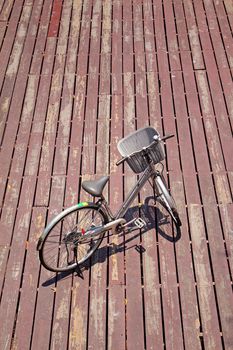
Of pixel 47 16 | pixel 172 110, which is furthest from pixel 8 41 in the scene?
pixel 172 110

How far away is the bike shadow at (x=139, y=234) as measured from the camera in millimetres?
3721

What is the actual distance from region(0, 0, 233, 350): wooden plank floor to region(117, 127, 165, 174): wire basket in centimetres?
91

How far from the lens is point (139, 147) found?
3436 mm

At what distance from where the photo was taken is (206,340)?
3.25m

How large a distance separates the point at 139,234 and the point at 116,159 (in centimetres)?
109

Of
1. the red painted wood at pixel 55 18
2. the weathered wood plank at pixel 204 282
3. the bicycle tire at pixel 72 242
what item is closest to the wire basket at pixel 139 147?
the bicycle tire at pixel 72 242

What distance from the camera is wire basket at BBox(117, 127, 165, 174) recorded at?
3.31 metres

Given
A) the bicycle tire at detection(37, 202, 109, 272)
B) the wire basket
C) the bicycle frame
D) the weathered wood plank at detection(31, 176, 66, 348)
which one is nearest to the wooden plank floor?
the weathered wood plank at detection(31, 176, 66, 348)

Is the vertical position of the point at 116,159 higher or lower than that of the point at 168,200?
higher

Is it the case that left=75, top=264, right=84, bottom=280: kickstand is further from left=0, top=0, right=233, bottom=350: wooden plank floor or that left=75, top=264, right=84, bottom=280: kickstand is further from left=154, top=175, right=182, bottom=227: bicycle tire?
left=154, top=175, right=182, bottom=227: bicycle tire

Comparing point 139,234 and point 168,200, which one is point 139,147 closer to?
point 168,200

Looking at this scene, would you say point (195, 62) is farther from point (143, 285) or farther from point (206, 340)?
point (206, 340)

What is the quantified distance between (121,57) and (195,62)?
1.21 m

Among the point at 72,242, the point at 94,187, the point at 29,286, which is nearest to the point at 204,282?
the point at 72,242
